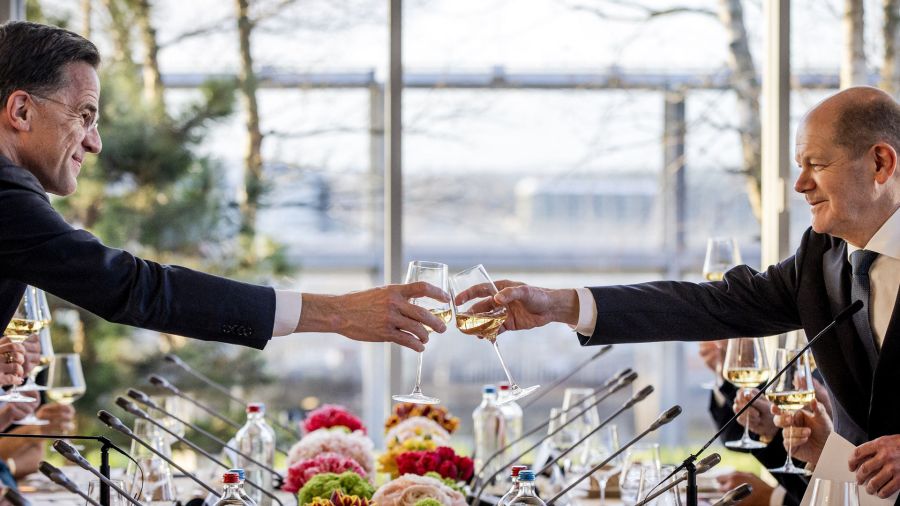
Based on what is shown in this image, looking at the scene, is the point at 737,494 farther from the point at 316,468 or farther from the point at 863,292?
the point at 316,468

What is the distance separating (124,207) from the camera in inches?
217

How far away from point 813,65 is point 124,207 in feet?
10.6

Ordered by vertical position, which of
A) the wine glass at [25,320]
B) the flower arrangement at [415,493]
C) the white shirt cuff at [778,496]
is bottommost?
the white shirt cuff at [778,496]

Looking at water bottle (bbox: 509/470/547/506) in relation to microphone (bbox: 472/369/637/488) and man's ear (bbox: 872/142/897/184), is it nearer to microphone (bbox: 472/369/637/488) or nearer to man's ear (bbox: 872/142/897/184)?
microphone (bbox: 472/369/637/488)

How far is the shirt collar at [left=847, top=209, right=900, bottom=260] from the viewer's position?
8.93 ft

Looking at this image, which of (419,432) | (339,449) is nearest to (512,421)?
(419,432)

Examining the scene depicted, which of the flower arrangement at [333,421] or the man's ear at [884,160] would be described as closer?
the man's ear at [884,160]

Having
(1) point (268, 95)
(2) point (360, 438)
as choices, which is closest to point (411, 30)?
(1) point (268, 95)

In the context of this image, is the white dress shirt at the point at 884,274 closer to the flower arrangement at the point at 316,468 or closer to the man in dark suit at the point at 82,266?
the man in dark suit at the point at 82,266

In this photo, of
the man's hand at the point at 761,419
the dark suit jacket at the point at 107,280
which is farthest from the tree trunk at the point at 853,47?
the dark suit jacket at the point at 107,280

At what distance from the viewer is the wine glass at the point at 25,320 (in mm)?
3125

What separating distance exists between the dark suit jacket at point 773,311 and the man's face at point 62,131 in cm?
129

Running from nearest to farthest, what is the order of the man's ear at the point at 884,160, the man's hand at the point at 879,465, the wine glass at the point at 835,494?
the wine glass at the point at 835,494 → the man's hand at the point at 879,465 → the man's ear at the point at 884,160

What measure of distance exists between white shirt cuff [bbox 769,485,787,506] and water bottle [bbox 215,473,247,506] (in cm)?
178
